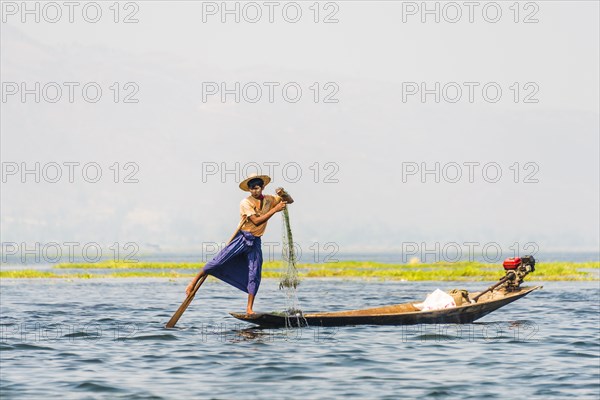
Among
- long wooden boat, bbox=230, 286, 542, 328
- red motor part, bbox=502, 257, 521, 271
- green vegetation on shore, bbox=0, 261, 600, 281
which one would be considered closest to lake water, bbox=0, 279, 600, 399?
long wooden boat, bbox=230, 286, 542, 328

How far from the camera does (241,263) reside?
19516 millimetres

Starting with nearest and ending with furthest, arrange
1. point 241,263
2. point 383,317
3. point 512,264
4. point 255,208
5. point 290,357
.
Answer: point 290,357 < point 255,208 < point 241,263 < point 383,317 < point 512,264

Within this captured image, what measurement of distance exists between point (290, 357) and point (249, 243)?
12.2 feet

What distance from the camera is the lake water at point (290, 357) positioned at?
43.5 ft

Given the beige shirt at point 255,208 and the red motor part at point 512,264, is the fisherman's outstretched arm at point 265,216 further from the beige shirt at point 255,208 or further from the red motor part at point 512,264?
the red motor part at point 512,264

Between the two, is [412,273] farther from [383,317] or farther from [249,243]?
[249,243]

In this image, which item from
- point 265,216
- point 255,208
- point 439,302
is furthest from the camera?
point 439,302

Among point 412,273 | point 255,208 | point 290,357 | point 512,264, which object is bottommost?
point 290,357

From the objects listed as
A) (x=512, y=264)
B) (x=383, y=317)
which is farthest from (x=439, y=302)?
(x=512, y=264)

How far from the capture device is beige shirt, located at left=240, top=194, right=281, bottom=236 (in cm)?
1889

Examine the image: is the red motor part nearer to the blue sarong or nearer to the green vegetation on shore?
the blue sarong

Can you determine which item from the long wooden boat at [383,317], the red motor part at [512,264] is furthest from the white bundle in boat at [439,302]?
the red motor part at [512,264]

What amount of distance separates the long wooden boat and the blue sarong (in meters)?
0.66

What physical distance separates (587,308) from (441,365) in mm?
12572
